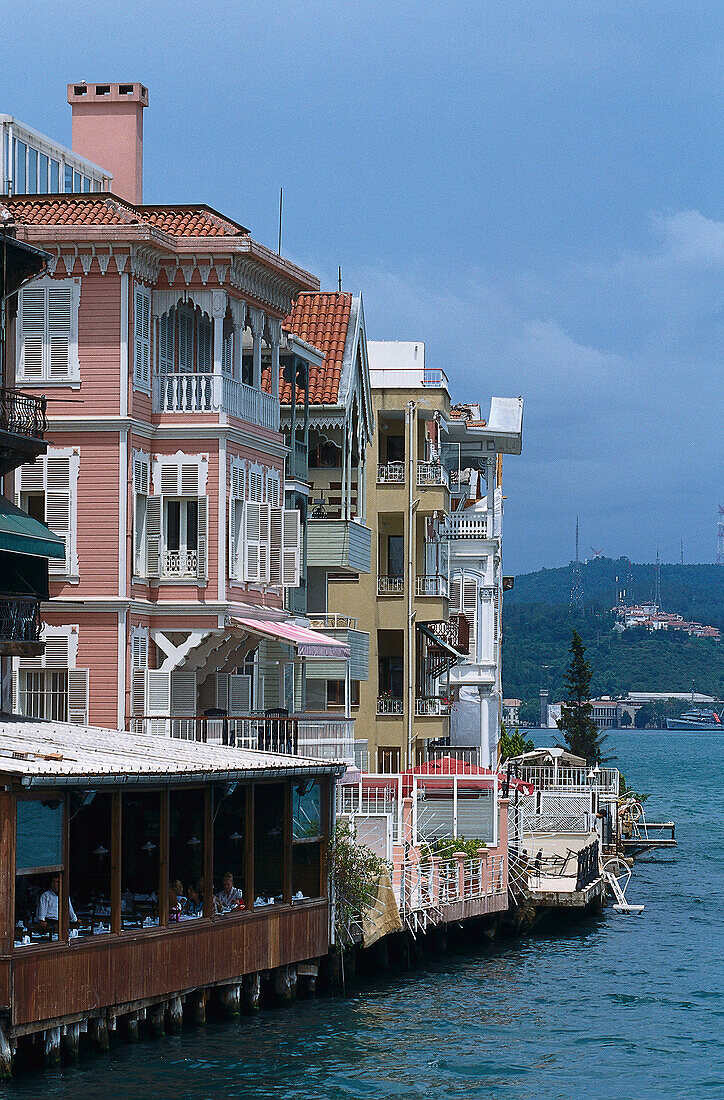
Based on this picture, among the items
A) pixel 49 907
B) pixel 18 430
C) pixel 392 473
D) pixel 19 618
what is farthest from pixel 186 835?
pixel 392 473

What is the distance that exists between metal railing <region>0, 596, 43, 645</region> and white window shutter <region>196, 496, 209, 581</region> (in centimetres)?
627

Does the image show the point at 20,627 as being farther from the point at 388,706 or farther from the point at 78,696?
the point at 388,706

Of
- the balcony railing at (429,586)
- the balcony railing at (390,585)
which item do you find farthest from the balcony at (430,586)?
the balcony railing at (390,585)

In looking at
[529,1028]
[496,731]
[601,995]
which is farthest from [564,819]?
[529,1028]

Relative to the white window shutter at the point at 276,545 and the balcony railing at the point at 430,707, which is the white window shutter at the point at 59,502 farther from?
the balcony railing at the point at 430,707

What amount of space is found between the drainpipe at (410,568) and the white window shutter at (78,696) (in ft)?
75.9

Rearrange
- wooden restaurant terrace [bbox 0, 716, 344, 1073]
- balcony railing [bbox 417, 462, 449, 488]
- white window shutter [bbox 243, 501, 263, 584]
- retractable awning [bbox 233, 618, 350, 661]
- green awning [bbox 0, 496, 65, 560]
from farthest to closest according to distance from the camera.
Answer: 1. balcony railing [bbox 417, 462, 449, 488]
2. white window shutter [bbox 243, 501, 263, 584]
3. retractable awning [bbox 233, 618, 350, 661]
4. green awning [bbox 0, 496, 65, 560]
5. wooden restaurant terrace [bbox 0, 716, 344, 1073]

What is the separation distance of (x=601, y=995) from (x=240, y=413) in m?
15.9

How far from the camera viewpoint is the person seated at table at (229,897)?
126ft

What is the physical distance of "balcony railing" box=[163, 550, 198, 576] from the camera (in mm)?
47094

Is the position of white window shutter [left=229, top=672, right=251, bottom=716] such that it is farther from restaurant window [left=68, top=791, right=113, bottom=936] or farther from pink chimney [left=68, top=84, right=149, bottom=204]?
pink chimney [left=68, top=84, right=149, bottom=204]

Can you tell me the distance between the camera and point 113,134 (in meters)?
56.0

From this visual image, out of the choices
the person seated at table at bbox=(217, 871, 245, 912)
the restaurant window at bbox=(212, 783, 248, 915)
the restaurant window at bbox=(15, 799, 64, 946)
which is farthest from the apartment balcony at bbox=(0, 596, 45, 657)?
the restaurant window at bbox=(15, 799, 64, 946)

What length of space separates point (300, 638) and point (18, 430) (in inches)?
422
